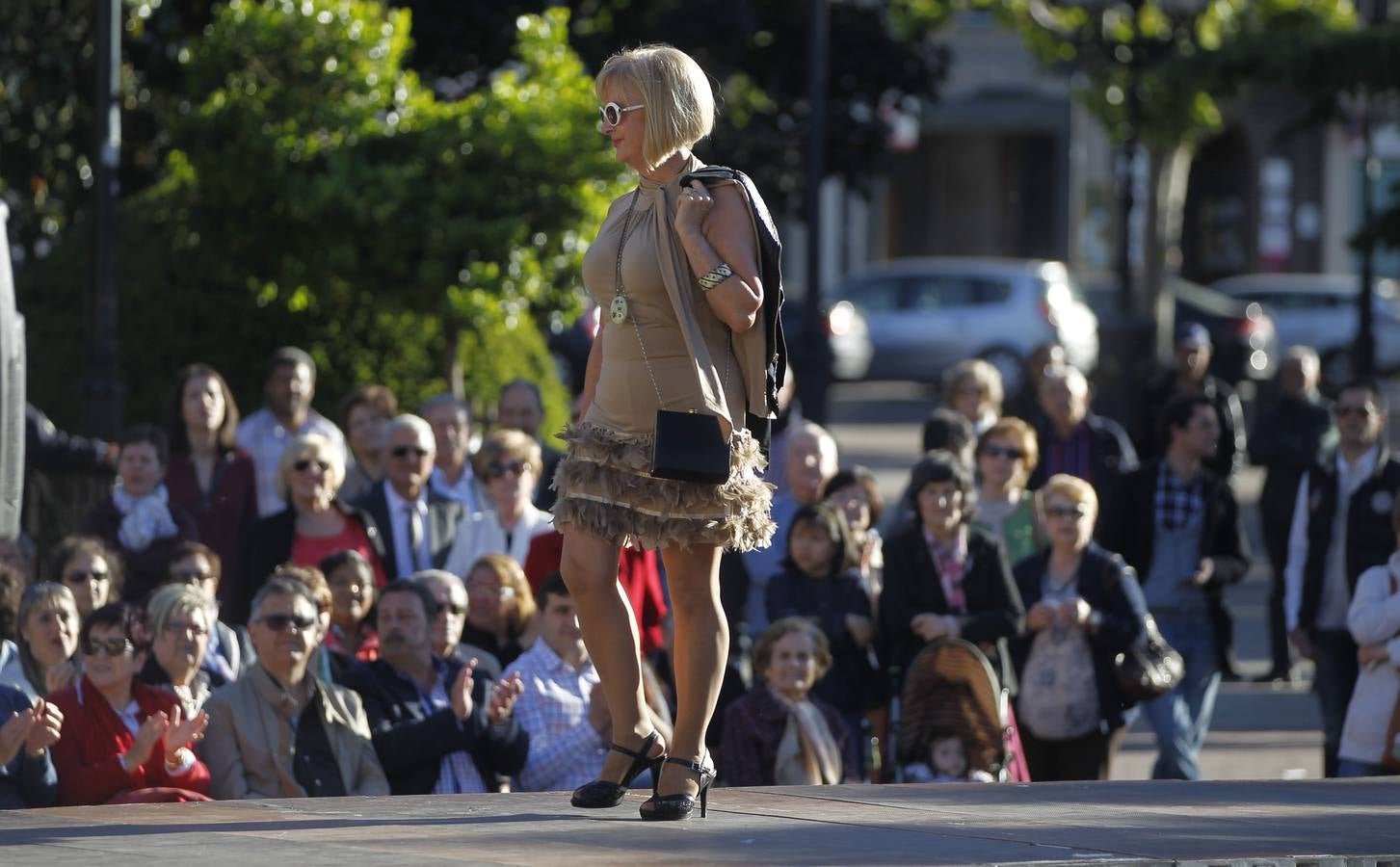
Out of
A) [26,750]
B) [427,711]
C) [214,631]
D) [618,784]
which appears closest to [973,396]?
[427,711]

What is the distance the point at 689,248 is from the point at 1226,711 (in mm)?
7649

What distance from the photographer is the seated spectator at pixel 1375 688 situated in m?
8.60

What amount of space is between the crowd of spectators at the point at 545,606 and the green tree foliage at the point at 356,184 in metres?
1.96

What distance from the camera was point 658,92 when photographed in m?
5.77

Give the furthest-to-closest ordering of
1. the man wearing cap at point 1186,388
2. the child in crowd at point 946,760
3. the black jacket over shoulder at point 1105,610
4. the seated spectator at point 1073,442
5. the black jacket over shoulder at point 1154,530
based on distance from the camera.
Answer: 1. the man wearing cap at point 1186,388
2. the seated spectator at point 1073,442
3. the black jacket over shoulder at point 1154,530
4. the black jacket over shoulder at point 1105,610
5. the child in crowd at point 946,760

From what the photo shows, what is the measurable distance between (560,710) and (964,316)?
22.9m

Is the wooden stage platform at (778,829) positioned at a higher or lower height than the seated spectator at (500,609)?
lower

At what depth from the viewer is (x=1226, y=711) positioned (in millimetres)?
12586

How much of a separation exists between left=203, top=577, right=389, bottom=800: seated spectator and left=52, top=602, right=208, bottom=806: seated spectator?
136 mm

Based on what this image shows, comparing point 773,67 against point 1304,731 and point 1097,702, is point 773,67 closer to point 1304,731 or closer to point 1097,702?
point 1304,731

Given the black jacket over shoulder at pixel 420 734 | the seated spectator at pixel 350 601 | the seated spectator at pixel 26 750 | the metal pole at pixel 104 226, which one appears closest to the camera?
the seated spectator at pixel 26 750

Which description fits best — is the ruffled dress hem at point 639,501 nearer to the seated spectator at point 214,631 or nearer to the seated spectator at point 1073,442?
the seated spectator at point 214,631

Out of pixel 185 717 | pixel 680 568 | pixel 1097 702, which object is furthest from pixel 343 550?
pixel 680 568

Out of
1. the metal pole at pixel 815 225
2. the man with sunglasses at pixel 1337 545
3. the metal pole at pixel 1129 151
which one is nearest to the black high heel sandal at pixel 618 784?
the man with sunglasses at pixel 1337 545
